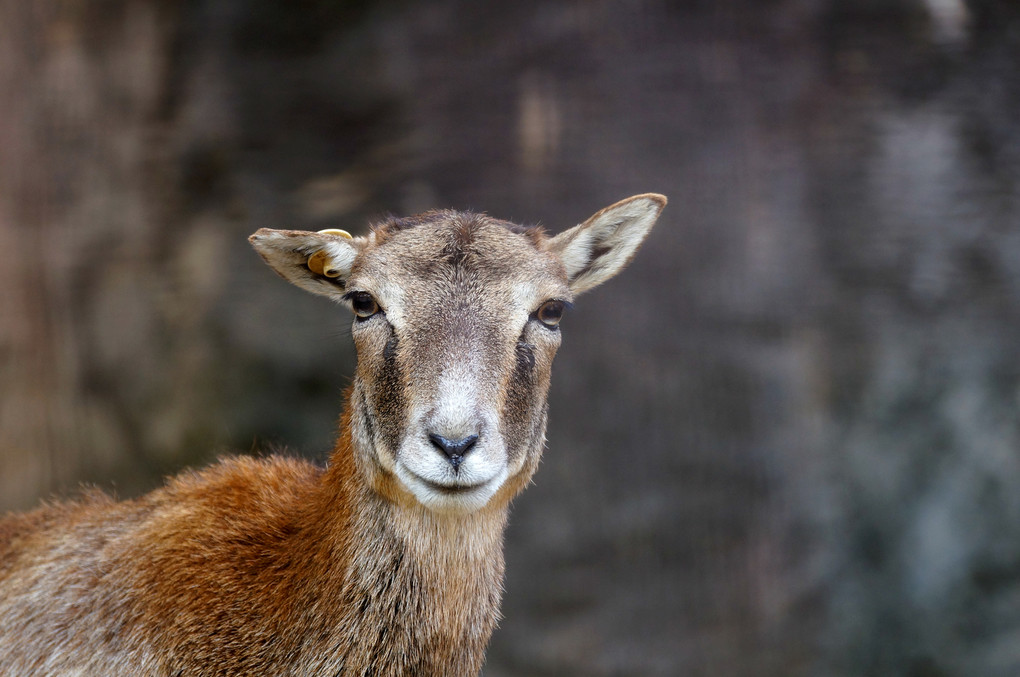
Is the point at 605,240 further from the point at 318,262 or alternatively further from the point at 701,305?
the point at 701,305

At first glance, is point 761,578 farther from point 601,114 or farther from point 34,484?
point 34,484

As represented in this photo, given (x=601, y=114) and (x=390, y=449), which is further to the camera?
(x=601, y=114)

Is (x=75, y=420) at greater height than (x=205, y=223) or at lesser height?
lesser

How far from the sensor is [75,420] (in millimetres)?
6125

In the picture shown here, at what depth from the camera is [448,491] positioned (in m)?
2.75

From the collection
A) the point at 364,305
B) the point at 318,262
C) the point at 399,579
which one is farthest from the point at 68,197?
the point at 399,579

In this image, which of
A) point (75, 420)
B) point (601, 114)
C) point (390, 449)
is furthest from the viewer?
point (75, 420)

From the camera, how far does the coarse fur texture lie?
2883 mm

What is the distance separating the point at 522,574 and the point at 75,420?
367 cm

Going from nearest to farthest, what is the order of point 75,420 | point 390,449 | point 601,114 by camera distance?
1. point 390,449
2. point 601,114
3. point 75,420

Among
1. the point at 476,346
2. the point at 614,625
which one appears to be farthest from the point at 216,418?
the point at 476,346

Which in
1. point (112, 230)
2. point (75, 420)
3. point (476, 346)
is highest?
point (476, 346)

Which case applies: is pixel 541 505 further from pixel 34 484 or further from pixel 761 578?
pixel 34 484

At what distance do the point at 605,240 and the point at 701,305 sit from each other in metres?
2.35
